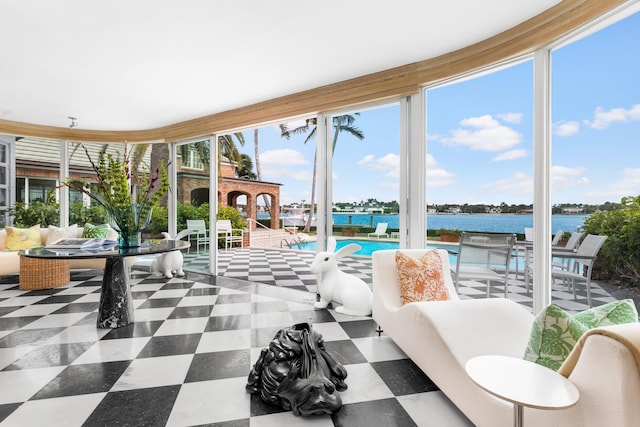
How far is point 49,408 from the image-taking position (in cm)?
170

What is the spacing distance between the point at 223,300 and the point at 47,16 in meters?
3.04

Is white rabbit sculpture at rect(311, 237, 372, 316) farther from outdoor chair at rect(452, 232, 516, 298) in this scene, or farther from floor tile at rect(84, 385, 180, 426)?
floor tile at rect(84, 385, 180, 426)

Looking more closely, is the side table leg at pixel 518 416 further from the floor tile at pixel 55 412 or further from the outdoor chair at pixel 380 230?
the outdoor chair at pixel 380 230

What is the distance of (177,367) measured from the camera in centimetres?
214

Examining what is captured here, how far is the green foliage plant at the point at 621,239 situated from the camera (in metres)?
2.40

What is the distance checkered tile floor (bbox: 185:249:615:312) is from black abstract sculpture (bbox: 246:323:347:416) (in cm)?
232

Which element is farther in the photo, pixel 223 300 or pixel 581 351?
pixel 223 300

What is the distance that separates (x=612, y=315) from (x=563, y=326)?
170 mm

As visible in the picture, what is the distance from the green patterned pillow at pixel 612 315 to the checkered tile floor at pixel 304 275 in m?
2.19

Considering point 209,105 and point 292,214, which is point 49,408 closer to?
point 209,105

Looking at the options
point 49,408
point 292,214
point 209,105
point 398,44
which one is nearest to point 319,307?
point 49,408

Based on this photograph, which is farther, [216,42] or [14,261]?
[14,261]

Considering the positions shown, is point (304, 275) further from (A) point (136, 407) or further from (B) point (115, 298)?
(A) point (136, 407)

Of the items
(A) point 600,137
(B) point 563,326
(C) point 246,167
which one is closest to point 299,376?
(B) point 563,326
